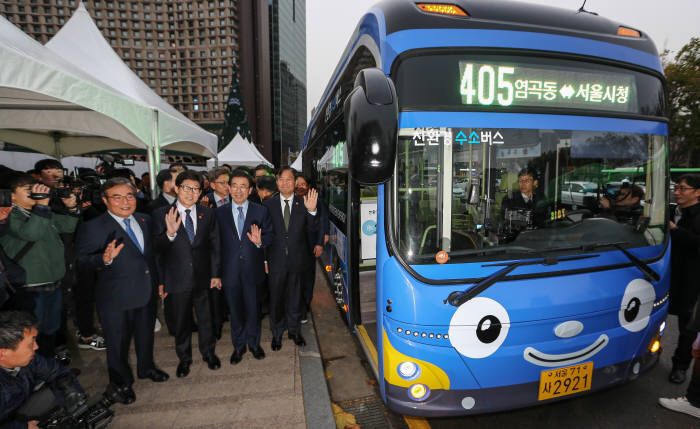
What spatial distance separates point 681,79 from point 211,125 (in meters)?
82.7

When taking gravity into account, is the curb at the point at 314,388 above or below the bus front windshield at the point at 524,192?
below

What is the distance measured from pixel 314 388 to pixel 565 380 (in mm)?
2154

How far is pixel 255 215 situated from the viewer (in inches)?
150

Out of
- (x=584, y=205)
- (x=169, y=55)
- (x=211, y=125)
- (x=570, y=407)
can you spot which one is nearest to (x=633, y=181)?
(x=584, y=205)

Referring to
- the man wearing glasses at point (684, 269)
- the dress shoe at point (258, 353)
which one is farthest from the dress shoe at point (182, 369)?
the man wearing glasses at point (684, 269)

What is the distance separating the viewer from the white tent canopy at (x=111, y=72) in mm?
5383

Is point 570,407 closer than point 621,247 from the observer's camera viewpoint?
No

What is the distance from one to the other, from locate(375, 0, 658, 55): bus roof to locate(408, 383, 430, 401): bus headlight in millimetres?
2491

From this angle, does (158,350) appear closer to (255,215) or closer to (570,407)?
(255,215)

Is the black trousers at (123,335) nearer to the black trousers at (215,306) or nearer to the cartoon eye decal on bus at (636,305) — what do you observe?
the black trousers at (215,306)

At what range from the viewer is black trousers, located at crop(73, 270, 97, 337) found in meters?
4.30

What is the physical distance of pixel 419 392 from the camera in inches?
94.0

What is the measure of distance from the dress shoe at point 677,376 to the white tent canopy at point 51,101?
259 inches

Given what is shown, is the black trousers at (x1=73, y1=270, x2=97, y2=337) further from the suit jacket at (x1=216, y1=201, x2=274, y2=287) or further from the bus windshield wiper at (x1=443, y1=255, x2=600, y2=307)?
the bus windshield wiper at (x1=443, y1=255, x2=600, y2=307)
